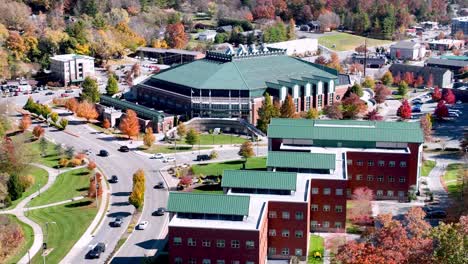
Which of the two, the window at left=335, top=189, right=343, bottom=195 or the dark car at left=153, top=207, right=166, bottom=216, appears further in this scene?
the dark car at left=153, top=207, right=166, bottom=216

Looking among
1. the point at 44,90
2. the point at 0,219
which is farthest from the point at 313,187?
the point at 44,90

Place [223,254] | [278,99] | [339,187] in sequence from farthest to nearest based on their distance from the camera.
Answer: [278,99] < [339,187] < [223,254]

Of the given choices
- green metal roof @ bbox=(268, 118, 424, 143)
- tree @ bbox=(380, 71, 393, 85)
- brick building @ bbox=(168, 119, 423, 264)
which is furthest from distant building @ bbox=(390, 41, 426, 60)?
green metal roof @ bbox=(268, 118, 424, 143)

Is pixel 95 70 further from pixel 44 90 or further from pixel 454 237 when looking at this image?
pixel 454 237

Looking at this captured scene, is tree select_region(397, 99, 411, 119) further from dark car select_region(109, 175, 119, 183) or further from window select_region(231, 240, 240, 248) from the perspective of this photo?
window select_region(231, 240, 240, 248)

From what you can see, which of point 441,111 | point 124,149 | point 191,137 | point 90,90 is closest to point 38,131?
point 124,149

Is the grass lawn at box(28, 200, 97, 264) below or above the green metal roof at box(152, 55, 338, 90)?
below

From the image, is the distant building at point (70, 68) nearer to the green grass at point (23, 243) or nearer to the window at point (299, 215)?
the green grass at point (23, 243)
